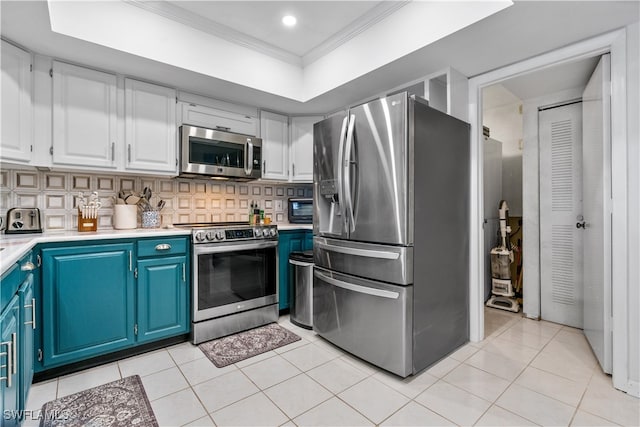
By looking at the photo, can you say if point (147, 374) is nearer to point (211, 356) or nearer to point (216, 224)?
point (211, 356)

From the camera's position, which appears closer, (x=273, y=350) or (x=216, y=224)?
(x=273, y=350)

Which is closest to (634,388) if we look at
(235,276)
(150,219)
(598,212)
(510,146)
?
(598,212)

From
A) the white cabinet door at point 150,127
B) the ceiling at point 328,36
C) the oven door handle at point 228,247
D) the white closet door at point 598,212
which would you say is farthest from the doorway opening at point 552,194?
the white cabinet door at point 150,127

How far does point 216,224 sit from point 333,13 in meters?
2.24

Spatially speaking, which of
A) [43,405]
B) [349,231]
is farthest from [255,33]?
[43,405]

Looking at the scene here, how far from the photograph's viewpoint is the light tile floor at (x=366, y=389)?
5.52ft

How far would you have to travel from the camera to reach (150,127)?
2701 mm

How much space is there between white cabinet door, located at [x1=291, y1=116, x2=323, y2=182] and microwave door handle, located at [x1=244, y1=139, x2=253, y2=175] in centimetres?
60

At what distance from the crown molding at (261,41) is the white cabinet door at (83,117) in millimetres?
677

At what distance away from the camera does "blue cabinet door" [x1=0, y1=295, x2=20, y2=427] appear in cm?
112

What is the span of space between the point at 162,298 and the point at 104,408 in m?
0.83

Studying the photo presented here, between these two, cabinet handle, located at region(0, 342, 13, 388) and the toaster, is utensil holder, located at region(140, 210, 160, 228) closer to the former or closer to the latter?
the toaster

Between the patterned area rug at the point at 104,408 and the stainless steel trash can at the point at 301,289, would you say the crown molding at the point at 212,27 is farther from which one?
the patterned area rug at the point at 104,408

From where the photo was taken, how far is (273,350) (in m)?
2.50
